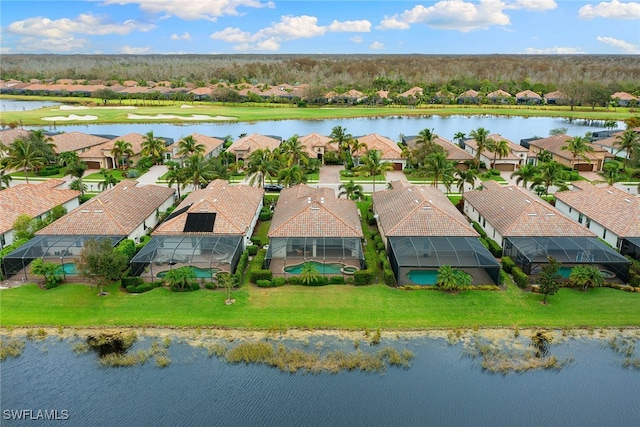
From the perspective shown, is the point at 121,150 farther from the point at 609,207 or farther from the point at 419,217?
the point at 609,207

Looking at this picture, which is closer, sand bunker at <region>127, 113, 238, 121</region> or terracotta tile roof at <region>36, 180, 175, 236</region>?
terracotta tile roof at <region>36, 180, 175, 236</region>

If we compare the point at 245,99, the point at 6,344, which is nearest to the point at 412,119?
the point at 245,99

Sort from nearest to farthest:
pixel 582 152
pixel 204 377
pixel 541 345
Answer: pixel 204 377 < pixel 541 345 < pixel 582 152

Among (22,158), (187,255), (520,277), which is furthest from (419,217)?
(22,158)

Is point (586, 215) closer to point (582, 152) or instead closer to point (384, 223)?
point (384, 223)

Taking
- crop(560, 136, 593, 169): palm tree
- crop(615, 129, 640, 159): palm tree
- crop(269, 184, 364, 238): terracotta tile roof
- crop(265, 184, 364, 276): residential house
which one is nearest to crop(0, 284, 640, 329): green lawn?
crop(265, 184, 364, 276): residential house

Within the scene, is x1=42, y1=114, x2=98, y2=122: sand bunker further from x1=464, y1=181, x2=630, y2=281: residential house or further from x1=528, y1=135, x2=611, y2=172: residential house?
x1=464, y1=181, x2=630, y2=281: residential house

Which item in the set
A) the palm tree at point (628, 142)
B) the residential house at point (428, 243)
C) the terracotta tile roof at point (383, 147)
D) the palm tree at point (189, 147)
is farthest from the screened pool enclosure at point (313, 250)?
the palm tree at point (628, 142)

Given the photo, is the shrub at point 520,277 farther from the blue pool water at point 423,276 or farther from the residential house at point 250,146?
the residential house at point 250,146
